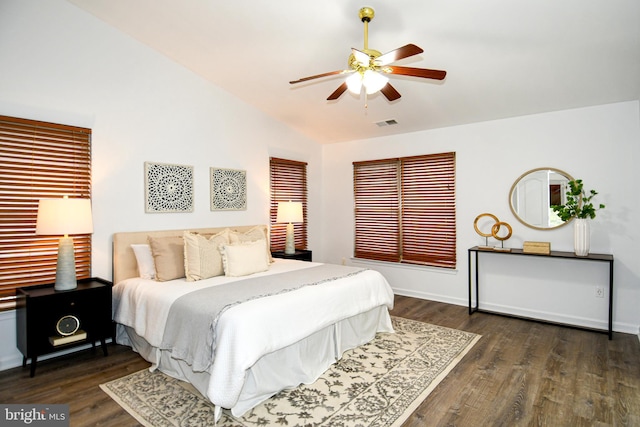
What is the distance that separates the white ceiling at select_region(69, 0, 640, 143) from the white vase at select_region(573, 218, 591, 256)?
1.36m

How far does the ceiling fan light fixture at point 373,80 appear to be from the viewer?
2.71 meters

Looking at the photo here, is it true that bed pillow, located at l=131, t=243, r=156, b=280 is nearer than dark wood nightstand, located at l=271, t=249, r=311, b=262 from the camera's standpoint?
Yes

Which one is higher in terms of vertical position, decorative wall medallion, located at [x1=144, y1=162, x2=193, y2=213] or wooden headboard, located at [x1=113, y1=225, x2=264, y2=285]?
decorative wall medallion, located at [x1=144, y1=162, x2=193, y2=213]

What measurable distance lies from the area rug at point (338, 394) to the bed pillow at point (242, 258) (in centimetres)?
112

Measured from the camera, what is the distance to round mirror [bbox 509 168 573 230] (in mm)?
4297

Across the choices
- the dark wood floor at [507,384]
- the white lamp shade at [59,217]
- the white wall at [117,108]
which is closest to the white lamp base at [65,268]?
the white lamp shade at [59,217]

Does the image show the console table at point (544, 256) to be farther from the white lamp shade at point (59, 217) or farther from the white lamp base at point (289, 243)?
the white lamp shade at point (59, 217)

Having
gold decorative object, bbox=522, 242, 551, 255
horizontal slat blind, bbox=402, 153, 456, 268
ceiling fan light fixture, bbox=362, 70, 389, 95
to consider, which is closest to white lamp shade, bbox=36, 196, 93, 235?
ceiling fan light fixture, bbox=362, 70, 389, 95

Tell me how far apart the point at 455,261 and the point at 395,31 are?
3279 mm

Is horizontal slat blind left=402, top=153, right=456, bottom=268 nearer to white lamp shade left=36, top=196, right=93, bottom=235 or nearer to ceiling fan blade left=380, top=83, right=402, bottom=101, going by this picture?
ceiling fan blade left=380, top=83, right=402, bottom=101

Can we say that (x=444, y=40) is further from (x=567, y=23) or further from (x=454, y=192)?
(x=454, y=192)

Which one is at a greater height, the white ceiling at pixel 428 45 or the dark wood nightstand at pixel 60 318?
the white ceiling at pixel 428 45

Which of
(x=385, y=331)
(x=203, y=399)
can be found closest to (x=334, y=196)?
(x=385, y=331)

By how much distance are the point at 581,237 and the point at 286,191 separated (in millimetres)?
3950
